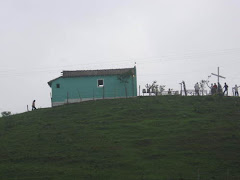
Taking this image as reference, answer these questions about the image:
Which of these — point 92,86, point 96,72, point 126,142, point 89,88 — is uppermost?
point 96,72

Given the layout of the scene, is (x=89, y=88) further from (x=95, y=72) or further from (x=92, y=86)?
(x=95, y=72)

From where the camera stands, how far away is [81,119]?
34.3 metres

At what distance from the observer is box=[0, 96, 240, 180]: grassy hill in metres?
Answer: 20.8

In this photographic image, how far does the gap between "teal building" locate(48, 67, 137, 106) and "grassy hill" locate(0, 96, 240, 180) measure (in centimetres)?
736

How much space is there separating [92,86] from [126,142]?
22.0 meters

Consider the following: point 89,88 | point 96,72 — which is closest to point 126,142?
point 89,88

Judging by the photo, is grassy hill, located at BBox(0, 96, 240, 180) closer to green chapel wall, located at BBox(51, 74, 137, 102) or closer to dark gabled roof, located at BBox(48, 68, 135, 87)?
green chapel wall, located at BBox(51, 74, 137, 102)

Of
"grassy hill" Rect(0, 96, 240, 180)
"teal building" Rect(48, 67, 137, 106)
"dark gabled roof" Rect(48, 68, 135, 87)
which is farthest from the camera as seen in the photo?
"dark gabled roof" Rect(48, 68, 135, 87)

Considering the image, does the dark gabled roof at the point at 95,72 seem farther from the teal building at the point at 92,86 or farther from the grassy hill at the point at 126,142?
the grassy hill at the point at 126,142

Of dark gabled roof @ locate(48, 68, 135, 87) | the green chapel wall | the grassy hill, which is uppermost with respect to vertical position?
dark gabled roof @ locate(48, 68, 135, 87)

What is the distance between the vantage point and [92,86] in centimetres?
4738

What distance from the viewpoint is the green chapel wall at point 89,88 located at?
155 feet

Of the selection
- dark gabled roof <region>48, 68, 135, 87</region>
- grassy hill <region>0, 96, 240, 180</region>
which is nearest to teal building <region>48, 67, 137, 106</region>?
dark gabled roof <region>48, 68, 135, 87</region>

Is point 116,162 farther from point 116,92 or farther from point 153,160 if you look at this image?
point 116,92
